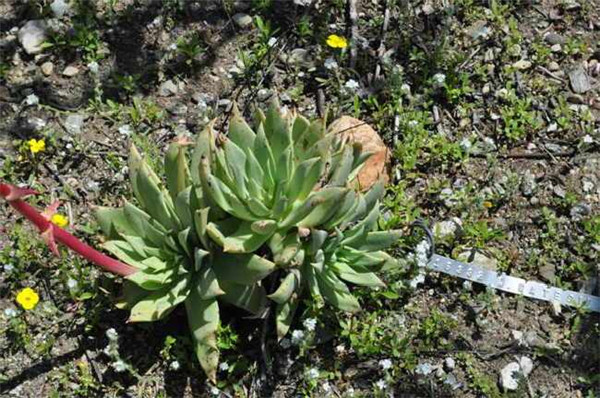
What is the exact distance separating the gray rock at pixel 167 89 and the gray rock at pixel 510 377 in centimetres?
262

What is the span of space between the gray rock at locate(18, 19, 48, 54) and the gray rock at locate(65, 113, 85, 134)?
1.88 ft

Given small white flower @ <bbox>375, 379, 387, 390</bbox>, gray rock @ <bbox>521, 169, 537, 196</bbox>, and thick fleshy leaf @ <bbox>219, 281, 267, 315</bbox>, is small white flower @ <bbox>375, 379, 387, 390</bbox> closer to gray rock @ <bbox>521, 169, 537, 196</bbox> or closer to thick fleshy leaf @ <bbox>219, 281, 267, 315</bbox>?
thick fleshy leaf @ <bbox>219, 281, 267, 315</bbox>

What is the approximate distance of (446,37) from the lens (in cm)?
532

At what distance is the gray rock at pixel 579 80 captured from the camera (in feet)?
17.5

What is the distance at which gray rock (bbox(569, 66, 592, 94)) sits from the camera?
5336 millimetres

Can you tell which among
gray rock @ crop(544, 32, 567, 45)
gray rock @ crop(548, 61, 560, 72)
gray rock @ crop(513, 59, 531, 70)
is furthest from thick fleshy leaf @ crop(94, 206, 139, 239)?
gray rock @ crop(544, 32, 567, 45)

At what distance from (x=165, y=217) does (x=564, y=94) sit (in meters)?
2.79

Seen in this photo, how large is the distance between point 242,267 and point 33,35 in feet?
8.31

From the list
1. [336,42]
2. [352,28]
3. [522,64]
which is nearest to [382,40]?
[352,28]

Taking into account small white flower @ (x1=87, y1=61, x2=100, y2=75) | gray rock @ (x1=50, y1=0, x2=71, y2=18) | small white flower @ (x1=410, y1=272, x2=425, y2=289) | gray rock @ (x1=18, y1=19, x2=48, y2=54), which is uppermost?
gray rock @ (x1=50, y1=0, x2=71, y2=18)

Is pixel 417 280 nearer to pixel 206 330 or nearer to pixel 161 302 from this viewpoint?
pixel 206 330

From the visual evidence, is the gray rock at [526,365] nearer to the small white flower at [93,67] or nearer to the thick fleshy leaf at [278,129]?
the thick fleshy leaf at [278,129]

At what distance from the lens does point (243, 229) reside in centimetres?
393

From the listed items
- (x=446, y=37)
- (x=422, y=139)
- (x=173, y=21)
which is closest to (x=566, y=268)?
(x=422, y=139)
